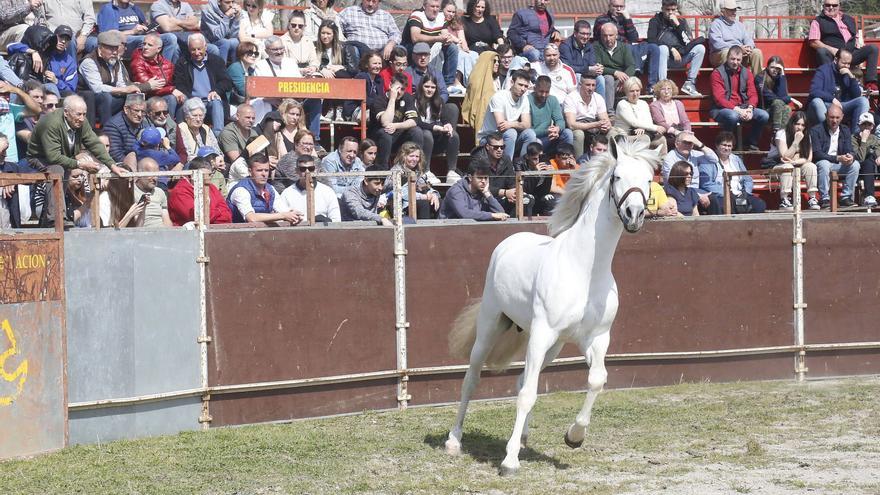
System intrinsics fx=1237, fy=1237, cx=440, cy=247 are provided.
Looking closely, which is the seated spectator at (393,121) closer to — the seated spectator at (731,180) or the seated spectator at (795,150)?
the seated spectator at (731,180)

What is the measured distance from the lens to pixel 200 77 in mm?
14461

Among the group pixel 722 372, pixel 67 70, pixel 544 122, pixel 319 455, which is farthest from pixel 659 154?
pixel 67 70

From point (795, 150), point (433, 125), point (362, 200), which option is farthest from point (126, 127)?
point (795, 150)

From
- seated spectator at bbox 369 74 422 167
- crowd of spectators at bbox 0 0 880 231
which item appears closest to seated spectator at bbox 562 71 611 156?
crowd of spectators at bbox 0 0 880 231

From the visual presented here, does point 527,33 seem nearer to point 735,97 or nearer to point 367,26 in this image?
point 367,26

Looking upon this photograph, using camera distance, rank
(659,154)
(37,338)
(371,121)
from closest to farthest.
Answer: (659,154), (37,338), (371,121)

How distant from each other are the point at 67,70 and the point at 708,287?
7469 millimetres

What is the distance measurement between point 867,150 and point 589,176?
8.91 m

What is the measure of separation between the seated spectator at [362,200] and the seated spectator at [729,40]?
25.7 ft

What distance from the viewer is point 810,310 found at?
13.5 m

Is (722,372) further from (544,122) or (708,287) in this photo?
(544,122)

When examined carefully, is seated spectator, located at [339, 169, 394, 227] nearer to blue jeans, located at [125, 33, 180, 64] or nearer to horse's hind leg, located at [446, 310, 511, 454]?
horse's hind leg, located at [446, 310, 511, 454]

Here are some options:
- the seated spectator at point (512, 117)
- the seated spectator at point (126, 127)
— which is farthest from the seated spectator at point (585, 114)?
the seated spectator at point (126, 127)

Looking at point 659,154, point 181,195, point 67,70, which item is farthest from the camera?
point 67,70
